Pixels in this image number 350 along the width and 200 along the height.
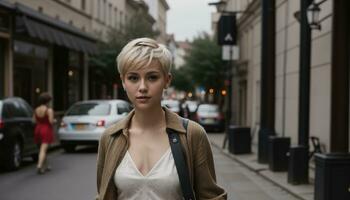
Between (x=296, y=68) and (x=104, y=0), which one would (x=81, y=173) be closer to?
(x=296, y=68)

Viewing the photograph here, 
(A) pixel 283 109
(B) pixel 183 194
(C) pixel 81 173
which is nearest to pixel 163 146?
(B) pixel 183 194

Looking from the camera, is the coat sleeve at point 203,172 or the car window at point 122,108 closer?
the coat sleeve at point 203,172

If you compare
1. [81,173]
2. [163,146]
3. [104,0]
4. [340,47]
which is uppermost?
[104,0]

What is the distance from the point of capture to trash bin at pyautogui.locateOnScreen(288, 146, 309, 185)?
433 inches

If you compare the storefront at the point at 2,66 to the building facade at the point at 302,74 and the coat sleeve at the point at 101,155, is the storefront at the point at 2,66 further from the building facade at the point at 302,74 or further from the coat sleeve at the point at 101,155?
the coat sleeve at the point at 101,155

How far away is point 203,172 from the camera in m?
2.74

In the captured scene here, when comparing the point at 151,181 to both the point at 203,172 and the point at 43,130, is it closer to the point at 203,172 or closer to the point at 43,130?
the point at 203,172

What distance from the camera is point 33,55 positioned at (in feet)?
85.5

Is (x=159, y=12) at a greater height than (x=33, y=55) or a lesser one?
greater

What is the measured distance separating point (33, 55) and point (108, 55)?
10.8 meters

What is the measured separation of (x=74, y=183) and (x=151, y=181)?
352 inches

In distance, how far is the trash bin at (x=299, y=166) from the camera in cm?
1099

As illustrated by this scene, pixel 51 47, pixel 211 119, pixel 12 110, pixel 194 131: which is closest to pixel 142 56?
pixel 194 131

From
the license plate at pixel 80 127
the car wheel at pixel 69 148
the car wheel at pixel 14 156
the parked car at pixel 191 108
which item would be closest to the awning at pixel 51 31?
the car wheel at pixel 69 148
